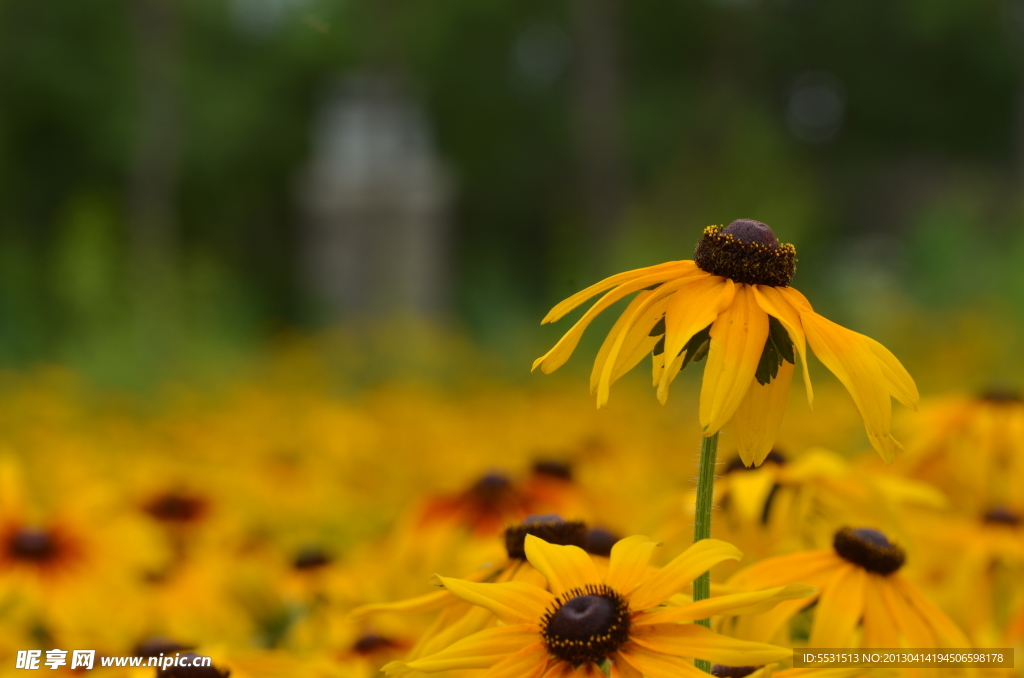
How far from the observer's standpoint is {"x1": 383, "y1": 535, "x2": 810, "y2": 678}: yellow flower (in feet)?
3.03

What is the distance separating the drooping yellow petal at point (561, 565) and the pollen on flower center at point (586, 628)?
0.11ft

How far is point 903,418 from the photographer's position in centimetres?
235

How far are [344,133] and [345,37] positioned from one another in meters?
3.51

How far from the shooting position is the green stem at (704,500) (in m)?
0.97

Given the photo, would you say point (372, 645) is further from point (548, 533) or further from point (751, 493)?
point (751, 493)

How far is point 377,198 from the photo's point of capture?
48.5ft

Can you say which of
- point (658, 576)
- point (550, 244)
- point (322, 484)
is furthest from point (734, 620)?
point (550, 244)

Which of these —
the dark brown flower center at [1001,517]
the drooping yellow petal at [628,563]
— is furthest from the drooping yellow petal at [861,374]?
the dark brown flower center at [1001,517]

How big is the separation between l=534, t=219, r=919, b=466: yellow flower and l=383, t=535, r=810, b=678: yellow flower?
130 mm

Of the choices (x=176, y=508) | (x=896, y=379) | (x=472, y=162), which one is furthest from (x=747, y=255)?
(x=472, y=162)

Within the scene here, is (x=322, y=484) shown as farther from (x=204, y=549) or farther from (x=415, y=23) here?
(x=415, y=23)

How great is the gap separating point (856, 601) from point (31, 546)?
1.24 meters

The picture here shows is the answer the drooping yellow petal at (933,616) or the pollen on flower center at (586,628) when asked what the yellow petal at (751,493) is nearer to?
the drooping yellow petal at (933,616)

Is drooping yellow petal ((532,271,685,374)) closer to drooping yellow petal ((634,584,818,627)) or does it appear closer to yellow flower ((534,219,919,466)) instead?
yellow flower ((534,219,919,466))
